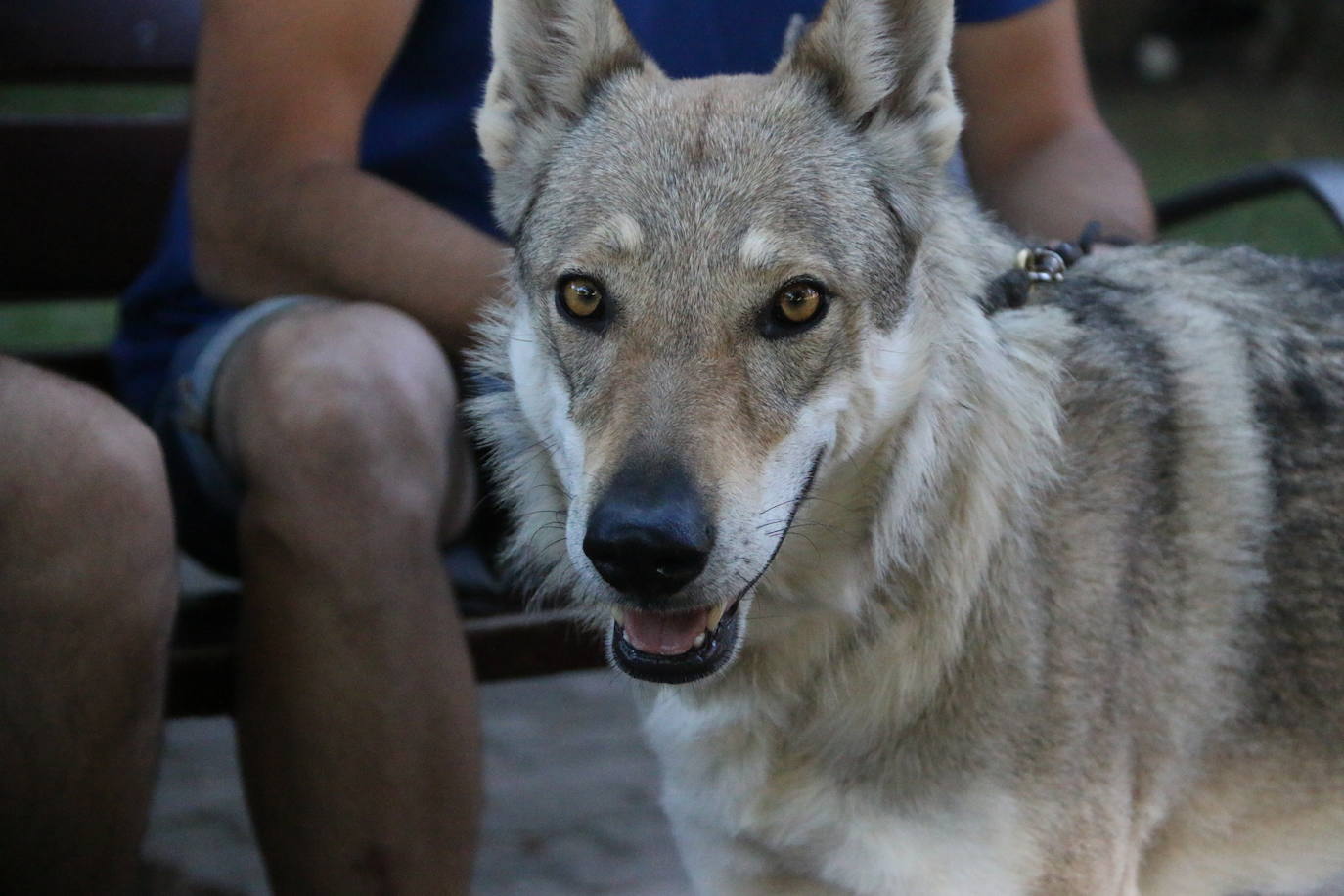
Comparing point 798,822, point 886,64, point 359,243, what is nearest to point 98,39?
point 359,243

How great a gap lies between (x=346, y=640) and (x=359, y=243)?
73cm

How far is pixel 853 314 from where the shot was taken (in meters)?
2.02

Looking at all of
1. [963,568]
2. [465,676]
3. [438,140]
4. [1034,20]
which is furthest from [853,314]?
[1034,20]

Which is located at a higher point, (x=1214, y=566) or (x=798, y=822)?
(x=1214, y=566)

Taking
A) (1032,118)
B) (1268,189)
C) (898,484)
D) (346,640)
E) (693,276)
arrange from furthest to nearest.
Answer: (1268,189) → (1032,118) → (346,640) → (898,484) → (693,276)

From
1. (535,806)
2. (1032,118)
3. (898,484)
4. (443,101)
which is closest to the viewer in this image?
(898,484)

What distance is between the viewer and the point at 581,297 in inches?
80.2

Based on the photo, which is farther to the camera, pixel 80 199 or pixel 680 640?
pixel 80 199

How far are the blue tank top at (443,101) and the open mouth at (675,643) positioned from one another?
1226 millimetres

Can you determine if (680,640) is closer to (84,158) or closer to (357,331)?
(357,331)

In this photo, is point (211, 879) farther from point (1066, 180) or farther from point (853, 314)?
point (1066, 180)

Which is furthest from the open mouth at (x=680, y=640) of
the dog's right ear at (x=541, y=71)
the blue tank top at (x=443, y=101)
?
the blue tank top at (x=443, y=101)

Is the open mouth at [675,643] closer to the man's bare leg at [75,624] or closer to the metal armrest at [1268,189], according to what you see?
the man's bare leg at [75,624]

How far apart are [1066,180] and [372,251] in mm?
1377
